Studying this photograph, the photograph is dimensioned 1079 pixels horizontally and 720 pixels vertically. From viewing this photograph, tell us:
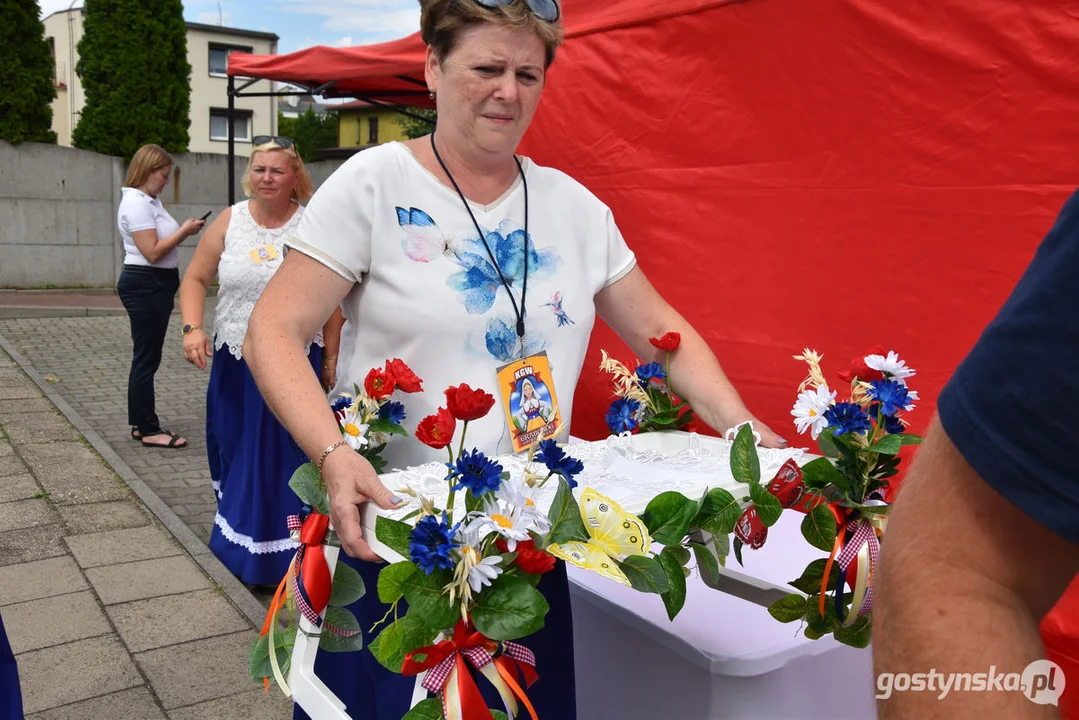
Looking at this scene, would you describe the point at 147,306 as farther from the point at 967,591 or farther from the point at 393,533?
the point at 967,591

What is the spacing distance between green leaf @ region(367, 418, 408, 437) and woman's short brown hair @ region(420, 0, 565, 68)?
0.67 m

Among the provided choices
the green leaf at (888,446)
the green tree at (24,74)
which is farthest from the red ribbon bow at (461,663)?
the green tree at (24,74)

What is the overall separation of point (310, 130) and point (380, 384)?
158 feet

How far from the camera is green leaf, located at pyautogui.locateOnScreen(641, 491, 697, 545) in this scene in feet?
4.56

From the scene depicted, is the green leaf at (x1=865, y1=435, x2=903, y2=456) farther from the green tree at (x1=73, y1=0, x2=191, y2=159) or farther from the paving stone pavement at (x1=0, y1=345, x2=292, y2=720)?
the green tree at (x1=73, y1=0, x2=191, y2=159)

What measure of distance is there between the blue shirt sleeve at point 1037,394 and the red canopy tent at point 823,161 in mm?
1571

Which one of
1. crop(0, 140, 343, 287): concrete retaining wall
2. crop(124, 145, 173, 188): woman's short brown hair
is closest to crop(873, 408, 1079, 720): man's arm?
crop(124, 145, 173, 188): woman's short brown hair

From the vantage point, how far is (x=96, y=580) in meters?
4.02

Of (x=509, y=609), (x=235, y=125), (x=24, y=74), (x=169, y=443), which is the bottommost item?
(x=169, y=443)

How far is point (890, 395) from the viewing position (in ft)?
5.19

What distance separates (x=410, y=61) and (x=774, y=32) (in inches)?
140

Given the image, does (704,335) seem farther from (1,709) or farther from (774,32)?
(1,709)

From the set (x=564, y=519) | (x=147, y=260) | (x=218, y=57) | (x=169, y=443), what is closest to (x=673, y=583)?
(x=564, y=519)

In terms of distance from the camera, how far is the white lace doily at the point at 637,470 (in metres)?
1.45
